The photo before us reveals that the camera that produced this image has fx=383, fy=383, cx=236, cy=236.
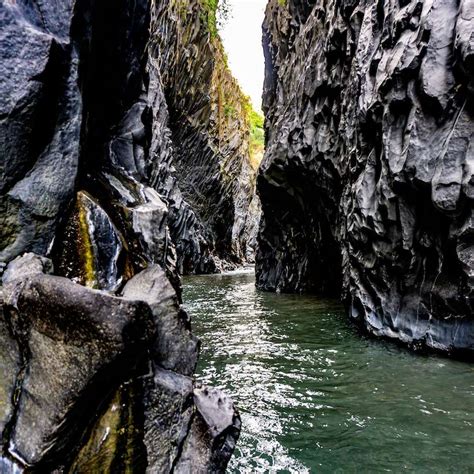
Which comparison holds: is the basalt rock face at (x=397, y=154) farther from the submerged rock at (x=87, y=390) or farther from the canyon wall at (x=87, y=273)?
the submerged rock at (x=87, y=390)

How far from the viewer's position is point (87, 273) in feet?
13.1

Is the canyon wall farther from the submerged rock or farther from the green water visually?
the green water

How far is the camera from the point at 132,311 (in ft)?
8.93

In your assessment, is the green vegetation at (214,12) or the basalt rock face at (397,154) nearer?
the basalt rock face at (397,154)

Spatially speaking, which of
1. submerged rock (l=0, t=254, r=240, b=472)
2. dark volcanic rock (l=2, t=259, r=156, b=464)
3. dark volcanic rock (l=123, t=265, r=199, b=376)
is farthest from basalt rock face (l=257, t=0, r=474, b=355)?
dark volcanic rock (l=2, t=259, r=156, b=464)

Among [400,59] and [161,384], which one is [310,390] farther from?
[400,59]

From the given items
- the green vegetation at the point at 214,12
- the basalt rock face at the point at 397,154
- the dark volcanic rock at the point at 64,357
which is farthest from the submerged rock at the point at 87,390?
the green vegetation at the point at 214,12

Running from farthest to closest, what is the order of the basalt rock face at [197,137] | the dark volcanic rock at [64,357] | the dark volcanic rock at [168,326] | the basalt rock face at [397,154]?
1. the basalt rock face at [197,137]
2. the basalt rock face at [397,154]
3. the dark volcanic rock at [168,326]
4. the dark volcanic rock at [64,357]

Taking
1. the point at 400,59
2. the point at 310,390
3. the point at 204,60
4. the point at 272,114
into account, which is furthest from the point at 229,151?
the point at 310,390

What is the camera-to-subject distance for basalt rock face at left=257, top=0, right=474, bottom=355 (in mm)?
6307

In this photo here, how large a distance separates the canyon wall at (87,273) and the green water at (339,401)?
111 centimetres

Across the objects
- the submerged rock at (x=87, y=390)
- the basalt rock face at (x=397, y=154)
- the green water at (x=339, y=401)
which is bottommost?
the green water at (x=339, y=401)

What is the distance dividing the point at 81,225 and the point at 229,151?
33.9 metres

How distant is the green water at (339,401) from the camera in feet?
12.1
